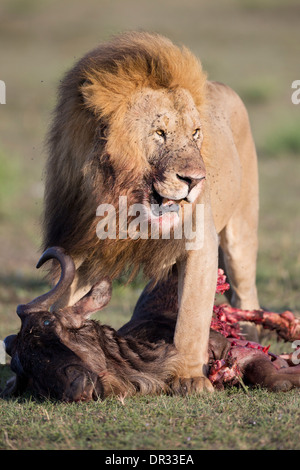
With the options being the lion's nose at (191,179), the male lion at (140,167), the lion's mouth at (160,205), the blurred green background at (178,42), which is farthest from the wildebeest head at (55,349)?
the blurred green background at (178,42)

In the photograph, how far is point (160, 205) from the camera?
3857 millimetres

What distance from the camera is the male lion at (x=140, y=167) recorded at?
379 cm

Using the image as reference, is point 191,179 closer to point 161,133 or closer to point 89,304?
point 161,133

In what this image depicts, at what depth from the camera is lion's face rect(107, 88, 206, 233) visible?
3738mm

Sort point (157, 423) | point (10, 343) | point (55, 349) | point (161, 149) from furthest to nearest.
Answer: point (10, 343) → point (161, 149) → point (55, 349) → point (157, 423)

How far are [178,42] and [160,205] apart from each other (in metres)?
0.93

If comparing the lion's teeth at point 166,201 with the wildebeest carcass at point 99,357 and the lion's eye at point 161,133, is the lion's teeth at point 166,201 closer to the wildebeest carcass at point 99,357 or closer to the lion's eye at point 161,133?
the lion's eye at point 161,133

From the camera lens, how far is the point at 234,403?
142 inches

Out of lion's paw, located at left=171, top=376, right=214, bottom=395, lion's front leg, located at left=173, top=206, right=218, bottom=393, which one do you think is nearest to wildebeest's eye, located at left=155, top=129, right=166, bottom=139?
lion's front leg, located at left=173, top=206, right=218, bottom=393

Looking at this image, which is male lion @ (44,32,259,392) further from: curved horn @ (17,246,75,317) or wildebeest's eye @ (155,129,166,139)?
curved horn @ (17,246,75,317)

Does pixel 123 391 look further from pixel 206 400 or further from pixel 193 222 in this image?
pixel 193 222

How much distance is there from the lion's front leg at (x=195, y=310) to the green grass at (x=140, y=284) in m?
0.25

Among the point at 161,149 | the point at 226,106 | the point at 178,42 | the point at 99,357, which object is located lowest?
the point at 99,357

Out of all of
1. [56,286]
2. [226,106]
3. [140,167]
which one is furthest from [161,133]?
[226,106]
